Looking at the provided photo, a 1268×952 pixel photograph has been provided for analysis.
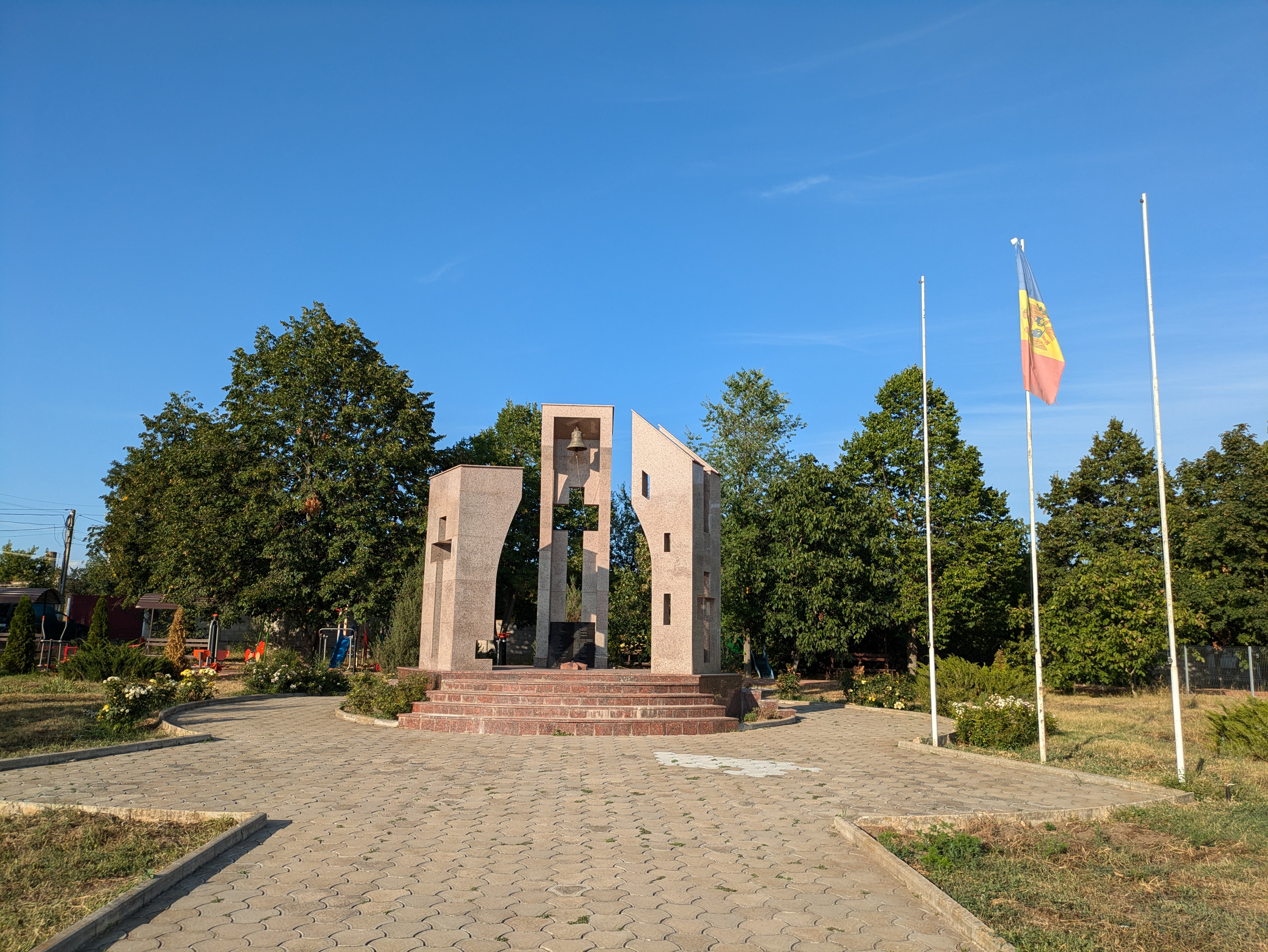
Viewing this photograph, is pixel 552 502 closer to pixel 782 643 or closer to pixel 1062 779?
pixel 1062 779

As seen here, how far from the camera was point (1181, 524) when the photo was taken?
3475cm

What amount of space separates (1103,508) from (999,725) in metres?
29.0

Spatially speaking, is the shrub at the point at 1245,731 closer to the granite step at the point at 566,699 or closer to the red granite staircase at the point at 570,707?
the red granite staircase at the point at 570,707

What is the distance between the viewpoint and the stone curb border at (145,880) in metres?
4.47

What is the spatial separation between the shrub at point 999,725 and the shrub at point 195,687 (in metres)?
14.1

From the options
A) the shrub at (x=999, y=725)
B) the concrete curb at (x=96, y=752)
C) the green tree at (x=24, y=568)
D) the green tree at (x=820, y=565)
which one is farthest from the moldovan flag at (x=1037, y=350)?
the green tree at (x=24, y=568)

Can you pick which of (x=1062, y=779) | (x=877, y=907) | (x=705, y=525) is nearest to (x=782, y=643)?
(x=705, y=525)

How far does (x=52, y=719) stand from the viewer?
13359 millimetres

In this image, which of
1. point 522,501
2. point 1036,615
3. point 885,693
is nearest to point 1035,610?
point 1036,615

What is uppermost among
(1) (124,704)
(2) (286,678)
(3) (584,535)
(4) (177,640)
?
(3) (584,535)

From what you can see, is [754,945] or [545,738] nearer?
[754,945]

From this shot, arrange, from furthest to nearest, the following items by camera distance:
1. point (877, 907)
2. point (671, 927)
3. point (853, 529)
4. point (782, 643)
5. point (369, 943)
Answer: point (782, 643)
point (853, 529)
point (877, 907)
point (671, 927)
point (369, 943)

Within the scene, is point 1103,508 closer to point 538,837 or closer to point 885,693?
point 885,693

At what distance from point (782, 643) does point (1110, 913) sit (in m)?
25.9
